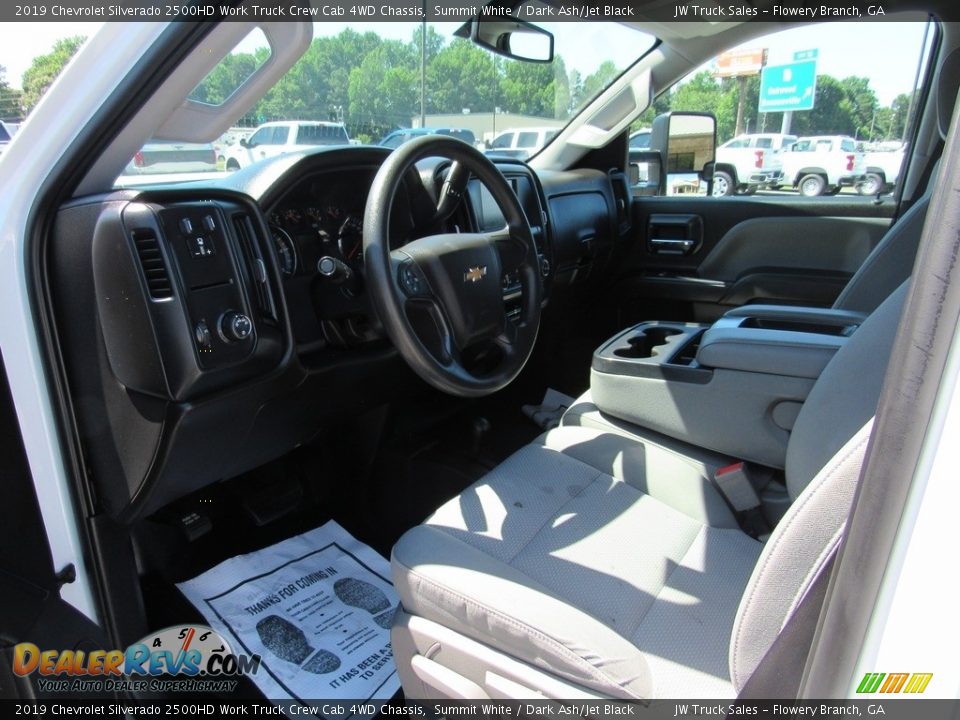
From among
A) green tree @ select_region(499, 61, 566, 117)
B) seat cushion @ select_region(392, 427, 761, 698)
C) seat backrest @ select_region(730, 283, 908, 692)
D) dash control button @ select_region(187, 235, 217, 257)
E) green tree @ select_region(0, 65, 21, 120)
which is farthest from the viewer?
green tree @ select_region(499, 61, 566, 117)

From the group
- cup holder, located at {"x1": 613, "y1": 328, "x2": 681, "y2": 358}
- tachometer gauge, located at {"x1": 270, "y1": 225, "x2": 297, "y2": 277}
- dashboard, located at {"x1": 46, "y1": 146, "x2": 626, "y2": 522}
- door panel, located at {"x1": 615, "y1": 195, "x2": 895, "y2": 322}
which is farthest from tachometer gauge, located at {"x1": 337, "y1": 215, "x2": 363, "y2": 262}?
door panel, located at {"x1": 615, "y1": 195, "x2": 895, "y2": 322}

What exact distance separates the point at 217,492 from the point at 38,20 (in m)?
1.15

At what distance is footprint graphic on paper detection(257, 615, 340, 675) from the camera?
1.56 m

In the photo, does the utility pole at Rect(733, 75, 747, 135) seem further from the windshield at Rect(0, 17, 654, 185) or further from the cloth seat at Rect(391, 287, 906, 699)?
the cloth seat at Rect(391, 287, 906, 699)

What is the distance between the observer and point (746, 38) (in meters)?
2.43

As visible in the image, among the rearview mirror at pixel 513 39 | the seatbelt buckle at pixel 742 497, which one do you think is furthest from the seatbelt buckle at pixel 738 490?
the rearview mirror at pixel 513 39

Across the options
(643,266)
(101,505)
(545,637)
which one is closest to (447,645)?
(545,637)

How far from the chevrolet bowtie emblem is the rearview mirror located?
953mm

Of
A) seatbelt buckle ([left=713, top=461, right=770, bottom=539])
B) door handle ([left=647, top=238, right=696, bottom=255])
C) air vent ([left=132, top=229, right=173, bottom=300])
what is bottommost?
seatbelt buckle ([left=713, top=461, right=770, bottom=539])

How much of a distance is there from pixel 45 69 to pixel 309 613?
1277 mm

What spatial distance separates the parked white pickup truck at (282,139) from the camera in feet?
5.06

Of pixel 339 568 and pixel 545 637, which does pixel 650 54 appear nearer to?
pixel 339 568

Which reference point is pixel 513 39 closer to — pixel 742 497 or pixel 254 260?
pixel 254 260

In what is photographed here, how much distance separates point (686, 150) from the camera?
300 centimetres
